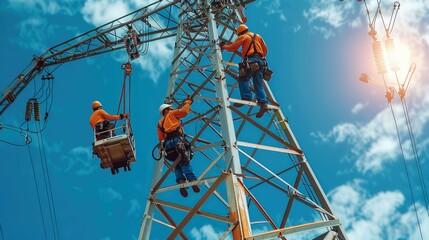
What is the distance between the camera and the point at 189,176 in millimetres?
10648

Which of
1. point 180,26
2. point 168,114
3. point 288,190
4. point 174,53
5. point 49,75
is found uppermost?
point 49,75

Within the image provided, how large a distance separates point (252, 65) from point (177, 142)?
223 centimetres

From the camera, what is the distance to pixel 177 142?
10820 millimetres

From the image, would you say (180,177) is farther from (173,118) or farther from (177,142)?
(173,118)

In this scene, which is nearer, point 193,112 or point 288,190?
point 288,190

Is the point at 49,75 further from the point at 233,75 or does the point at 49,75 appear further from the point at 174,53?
the point at 233,75

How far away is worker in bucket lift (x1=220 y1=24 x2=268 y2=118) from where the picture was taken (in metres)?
11.5

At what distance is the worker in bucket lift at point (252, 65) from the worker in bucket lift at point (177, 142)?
1.22 meters

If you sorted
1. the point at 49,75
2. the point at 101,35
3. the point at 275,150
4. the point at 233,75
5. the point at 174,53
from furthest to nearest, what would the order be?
1. the point at 49,75
2. the point at 101,35
3. the point at 174,53
4. the point at 233,75
5. the point at 275,150

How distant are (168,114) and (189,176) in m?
1.33

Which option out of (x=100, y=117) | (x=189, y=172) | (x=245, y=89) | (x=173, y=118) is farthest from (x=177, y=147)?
(x=100, y=117)

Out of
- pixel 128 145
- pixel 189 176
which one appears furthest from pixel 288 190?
pixel 128 145

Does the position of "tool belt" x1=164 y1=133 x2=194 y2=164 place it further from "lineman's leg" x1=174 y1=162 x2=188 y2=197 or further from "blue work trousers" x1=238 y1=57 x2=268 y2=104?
"blue work trousers" x1=238 y1=57 x2=268 y2=104

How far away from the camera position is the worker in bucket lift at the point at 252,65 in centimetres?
1149
